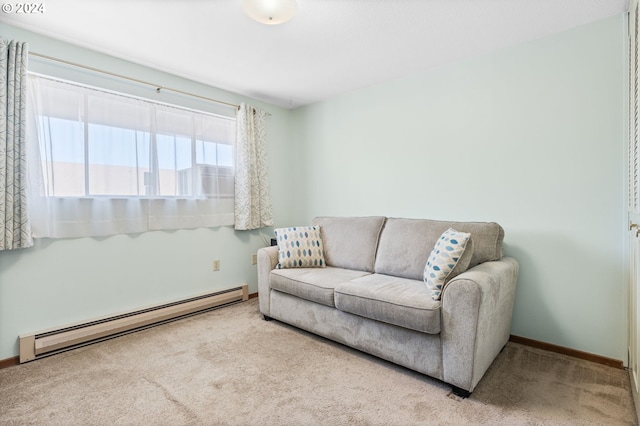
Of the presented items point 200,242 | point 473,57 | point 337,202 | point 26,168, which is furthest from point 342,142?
point 26,168

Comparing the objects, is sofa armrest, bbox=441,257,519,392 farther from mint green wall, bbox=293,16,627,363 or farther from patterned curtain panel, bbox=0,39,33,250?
patterned curtain panel, bbox=0,39,33,250

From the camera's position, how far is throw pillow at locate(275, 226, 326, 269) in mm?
2873

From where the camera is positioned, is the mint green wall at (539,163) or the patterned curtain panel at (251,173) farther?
the patterned curtain panel at (251,173)

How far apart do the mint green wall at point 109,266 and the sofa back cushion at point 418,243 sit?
5.53 ft

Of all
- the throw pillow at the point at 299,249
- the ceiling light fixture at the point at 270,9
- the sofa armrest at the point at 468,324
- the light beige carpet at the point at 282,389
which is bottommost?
the light beige carpet at the point at 282,389

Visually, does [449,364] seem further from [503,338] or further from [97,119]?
[97,119]

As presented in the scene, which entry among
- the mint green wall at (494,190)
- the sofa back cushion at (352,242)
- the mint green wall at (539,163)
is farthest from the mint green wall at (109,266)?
the mint green wall at (539,163)

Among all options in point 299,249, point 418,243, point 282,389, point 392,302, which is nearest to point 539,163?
point 418,243

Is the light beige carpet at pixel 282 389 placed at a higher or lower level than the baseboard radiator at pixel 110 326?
lower

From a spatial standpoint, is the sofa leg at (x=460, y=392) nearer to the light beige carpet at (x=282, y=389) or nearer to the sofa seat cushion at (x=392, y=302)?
the light beige carpet at (x=282, y=389)

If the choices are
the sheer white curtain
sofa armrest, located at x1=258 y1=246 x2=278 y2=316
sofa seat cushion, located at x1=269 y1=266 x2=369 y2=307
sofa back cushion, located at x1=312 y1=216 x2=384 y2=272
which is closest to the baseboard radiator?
sofa armrest, located at x1=258 y1=246 x2=278 y2=316

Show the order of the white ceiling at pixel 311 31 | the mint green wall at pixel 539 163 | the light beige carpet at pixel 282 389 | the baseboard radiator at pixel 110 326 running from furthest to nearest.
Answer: the baseboard radiator at pixel 110 326
the mint green wall at pixel 539 163
the white ceiling at pixel 311 31
the light beige carpet at pixel 282 389

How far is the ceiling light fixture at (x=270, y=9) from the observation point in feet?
5.85

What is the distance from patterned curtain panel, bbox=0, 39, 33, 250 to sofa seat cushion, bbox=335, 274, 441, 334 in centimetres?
221
